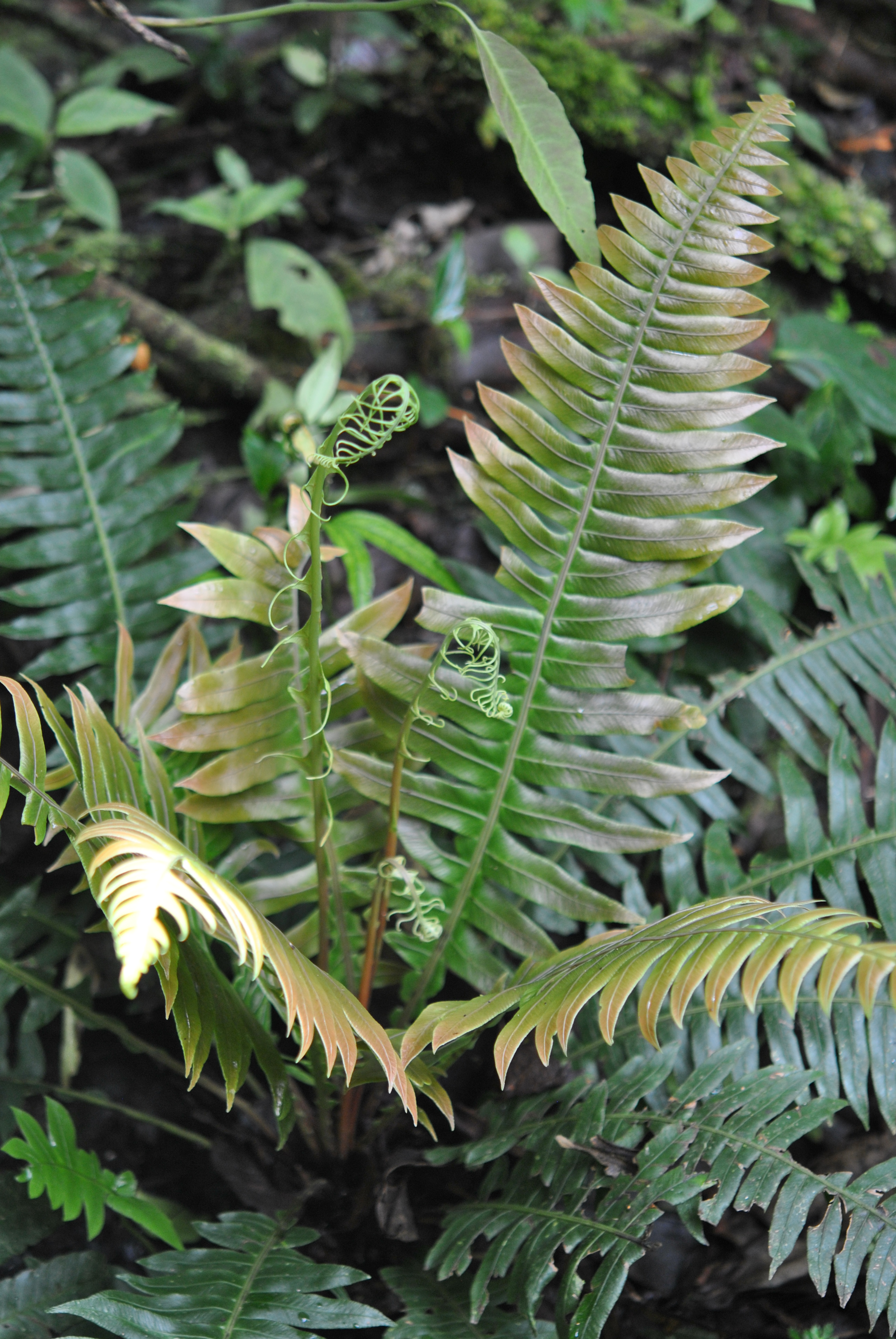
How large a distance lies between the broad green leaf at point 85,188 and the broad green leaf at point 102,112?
0.22 ft

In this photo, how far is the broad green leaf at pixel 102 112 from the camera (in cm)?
240

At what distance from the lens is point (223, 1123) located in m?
1.58

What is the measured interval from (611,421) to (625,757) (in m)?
0.52

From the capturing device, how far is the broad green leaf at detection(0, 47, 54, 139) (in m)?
2.37

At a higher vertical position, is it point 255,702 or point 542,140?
point 542,140

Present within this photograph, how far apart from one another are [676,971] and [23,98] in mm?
2780

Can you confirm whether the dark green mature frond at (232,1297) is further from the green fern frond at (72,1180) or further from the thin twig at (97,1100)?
the thin twig at (97,1100)

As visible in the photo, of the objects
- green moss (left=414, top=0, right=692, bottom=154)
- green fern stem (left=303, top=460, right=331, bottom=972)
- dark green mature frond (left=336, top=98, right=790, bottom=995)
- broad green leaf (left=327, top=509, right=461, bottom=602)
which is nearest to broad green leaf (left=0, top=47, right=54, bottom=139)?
green moss (left=414, top=0, right=692, bottom=154)

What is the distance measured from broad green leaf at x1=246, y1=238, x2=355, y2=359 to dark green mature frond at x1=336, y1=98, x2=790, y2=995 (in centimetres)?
113

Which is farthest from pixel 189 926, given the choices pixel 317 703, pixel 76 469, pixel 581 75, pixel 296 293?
pixel 581 75

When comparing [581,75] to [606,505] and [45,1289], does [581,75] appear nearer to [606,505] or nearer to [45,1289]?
[606,505]

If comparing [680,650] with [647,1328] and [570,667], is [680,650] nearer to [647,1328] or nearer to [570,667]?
[570,667]

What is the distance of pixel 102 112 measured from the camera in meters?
2.42

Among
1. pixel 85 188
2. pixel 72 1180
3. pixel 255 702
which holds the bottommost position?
pixel 72 1180
